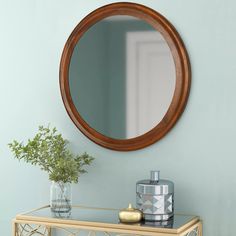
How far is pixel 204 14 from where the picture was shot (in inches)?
106

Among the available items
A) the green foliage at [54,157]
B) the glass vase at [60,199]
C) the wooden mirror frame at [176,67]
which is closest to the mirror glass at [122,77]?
the wooden mirror frame at [176,67]

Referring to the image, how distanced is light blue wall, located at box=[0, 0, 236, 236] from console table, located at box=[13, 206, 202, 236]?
92mm

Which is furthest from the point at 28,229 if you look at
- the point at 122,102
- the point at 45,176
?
the point at 122,102

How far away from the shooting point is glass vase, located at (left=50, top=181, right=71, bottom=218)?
2766 mm

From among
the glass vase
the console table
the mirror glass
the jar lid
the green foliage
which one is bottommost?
the console table

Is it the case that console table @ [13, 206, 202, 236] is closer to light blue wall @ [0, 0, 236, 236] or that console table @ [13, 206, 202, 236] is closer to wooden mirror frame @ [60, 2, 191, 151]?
light blue wall @ [0, 0, 236, 236]

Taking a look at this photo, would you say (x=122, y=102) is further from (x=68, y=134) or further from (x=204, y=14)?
(x=204, y=14)

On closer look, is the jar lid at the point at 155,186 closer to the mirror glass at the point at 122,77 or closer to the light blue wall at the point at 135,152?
the light blue wall at the point at 135,152

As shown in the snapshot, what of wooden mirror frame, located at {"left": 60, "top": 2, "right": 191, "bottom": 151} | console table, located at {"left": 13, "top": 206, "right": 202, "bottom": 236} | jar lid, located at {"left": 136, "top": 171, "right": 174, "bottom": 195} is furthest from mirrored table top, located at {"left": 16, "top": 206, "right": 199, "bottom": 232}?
wooden mirror frame, located at {"left": 60, "top": 2, "right": 191, "bottom": 151}

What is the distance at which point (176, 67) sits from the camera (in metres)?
2.71

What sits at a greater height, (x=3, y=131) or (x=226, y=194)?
(x=3, y=131)

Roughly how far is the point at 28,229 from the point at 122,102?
87 centimetres

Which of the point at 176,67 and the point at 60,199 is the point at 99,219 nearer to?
the point at 60,199

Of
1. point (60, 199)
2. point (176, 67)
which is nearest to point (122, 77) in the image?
point (176, 67)
